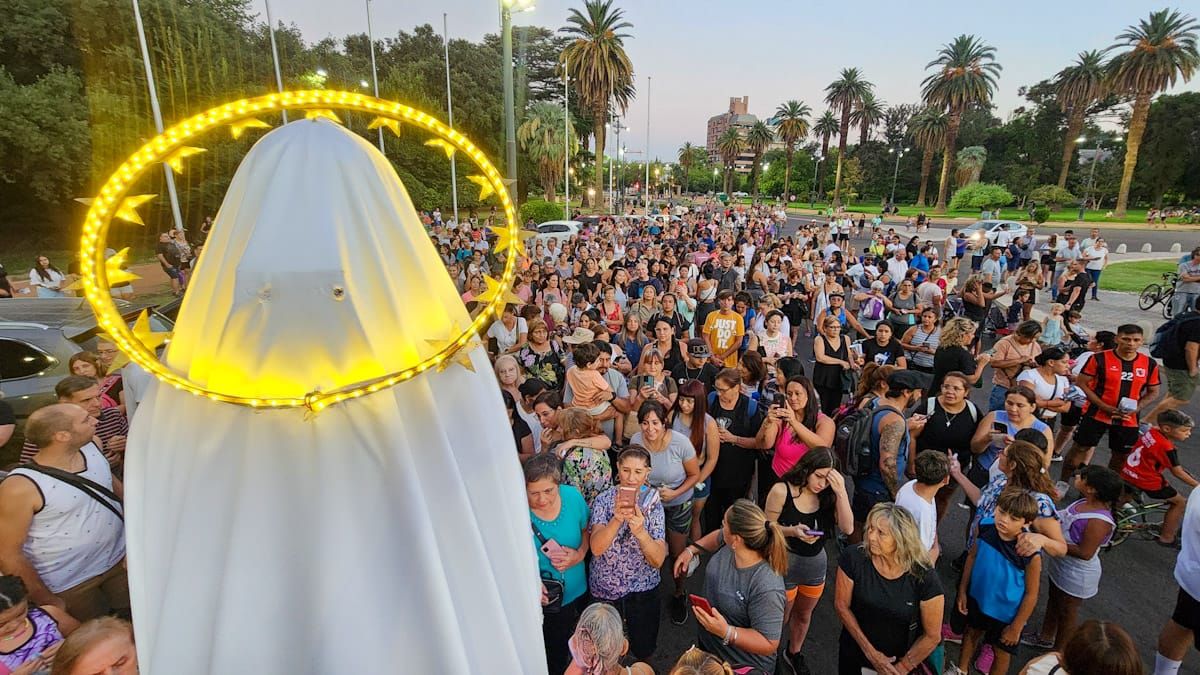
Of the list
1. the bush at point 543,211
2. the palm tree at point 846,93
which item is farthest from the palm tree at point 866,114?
the bush at point 543,211

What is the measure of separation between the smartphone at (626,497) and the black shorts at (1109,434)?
595cm

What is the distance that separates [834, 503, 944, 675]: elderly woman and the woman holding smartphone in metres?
0.49

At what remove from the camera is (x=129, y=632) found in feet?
7.06

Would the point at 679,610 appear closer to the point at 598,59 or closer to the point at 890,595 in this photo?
the point at 890,595

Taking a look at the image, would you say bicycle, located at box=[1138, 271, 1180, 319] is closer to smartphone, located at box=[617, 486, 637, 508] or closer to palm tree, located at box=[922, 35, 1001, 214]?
smartphone, located at box=[617, 486, 637, 508]

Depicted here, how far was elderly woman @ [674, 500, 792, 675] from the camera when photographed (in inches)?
124

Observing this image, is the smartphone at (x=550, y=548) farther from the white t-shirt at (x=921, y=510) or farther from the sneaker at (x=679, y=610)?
the white t-shirt at (x=921, y=510)

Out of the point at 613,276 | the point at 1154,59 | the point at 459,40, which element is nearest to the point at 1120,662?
the point at 613,276

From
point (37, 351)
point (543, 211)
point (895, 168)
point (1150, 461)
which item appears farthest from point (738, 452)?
point (895, 168)

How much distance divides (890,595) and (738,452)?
199 cm

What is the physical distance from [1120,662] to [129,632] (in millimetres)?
4188

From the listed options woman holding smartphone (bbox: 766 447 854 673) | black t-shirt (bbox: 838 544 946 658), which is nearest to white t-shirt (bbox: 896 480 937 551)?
woman holding smartphone (bbox: 766 447 854 673)

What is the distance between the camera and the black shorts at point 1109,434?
19.6 feet

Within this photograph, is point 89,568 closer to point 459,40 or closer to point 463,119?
point 463,119
